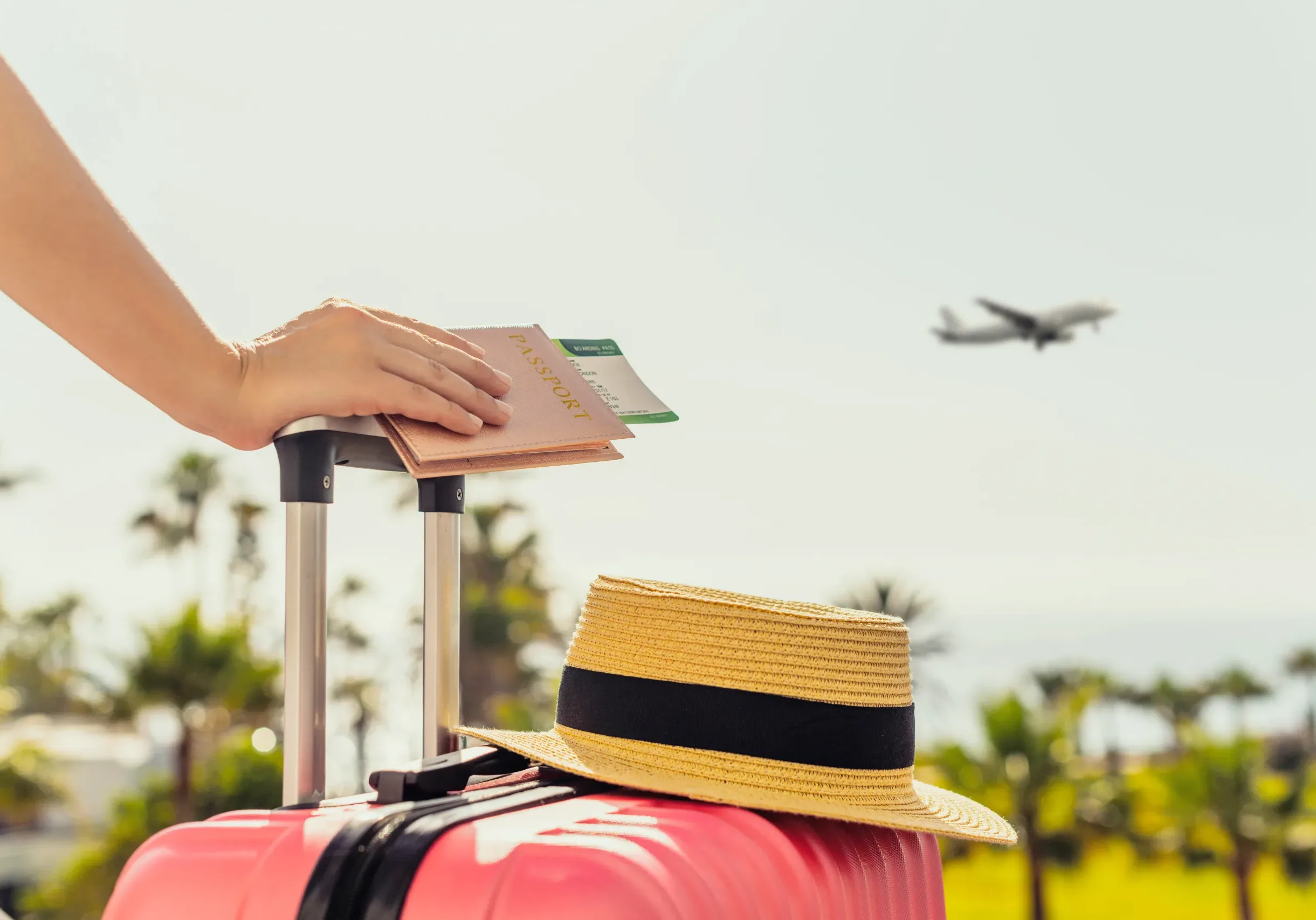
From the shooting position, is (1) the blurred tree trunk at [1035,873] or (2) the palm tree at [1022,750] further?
(1) the blurred tree trunk at [1035,873]

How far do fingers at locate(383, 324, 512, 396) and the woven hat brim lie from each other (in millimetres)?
263

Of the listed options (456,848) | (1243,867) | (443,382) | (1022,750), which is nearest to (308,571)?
(443,382)

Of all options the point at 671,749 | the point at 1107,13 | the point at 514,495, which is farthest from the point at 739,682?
the point at 1107,13

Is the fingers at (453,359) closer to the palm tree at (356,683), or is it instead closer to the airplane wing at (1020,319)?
the airplane wing at (1020,319)

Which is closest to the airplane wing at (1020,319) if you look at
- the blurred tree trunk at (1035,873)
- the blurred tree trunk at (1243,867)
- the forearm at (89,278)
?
the blurred tree trunk at (1035,873)

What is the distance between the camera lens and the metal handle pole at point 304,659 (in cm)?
84

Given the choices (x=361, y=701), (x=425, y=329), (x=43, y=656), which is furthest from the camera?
(x=43, y=656)

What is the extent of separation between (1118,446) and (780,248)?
17.3m

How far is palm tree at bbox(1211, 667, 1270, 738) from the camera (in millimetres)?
31062

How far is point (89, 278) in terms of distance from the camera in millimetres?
766

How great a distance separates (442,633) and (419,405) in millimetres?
236

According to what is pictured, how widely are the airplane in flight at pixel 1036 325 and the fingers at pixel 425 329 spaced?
1405 cm

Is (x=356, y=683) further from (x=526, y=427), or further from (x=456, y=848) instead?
(x=456, y=848)

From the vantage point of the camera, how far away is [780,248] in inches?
1829
